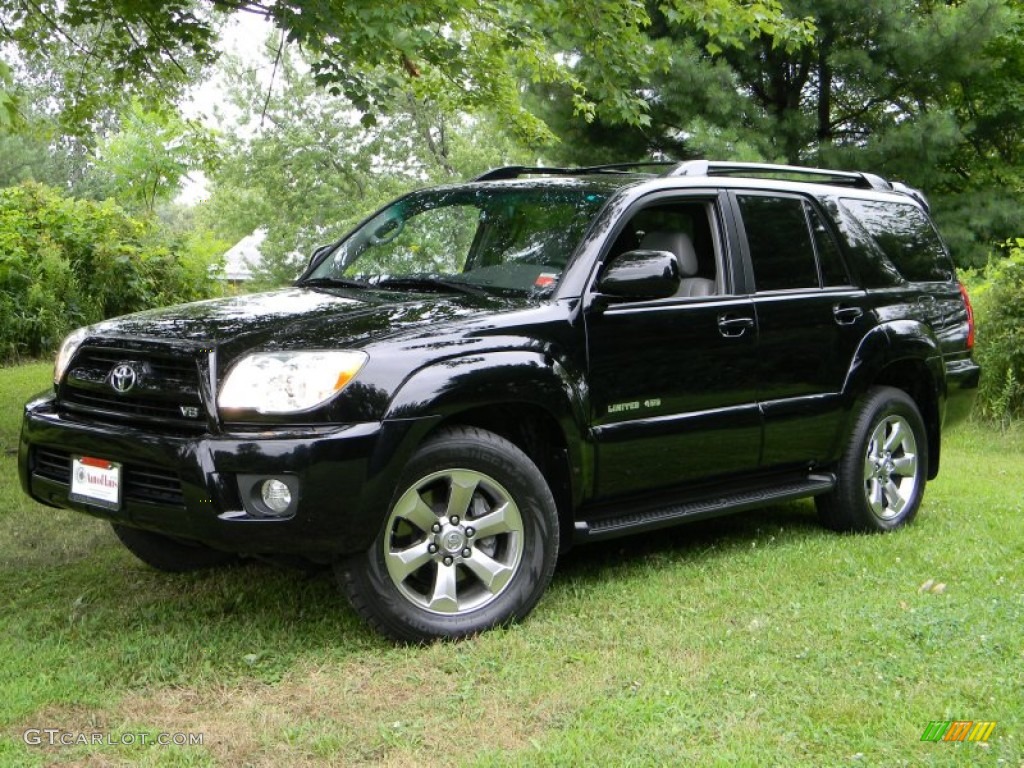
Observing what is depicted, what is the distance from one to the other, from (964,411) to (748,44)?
10.7 m

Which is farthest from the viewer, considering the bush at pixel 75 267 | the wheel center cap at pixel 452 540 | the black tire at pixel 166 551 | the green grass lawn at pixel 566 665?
the bush at pixel 75 267

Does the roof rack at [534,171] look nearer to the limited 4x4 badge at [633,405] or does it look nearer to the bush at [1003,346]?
the limited 4x4 badge at [633,405]

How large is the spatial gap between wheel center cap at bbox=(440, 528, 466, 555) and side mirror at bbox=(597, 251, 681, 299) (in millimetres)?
1171

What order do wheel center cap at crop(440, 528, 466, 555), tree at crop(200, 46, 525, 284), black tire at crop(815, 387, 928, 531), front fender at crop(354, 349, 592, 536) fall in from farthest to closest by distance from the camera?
tree at crop(200, 46, 525, 284)
black tire at crop(815, 387, 928, 531)
wheel center cap at crop(440, 528, 466, 555)
front fender at crop(354, 349, 592, 536)

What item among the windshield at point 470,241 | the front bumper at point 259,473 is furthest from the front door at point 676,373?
the front bumper at point 259,473

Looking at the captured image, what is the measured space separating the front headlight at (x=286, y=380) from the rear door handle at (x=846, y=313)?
2.71 metres

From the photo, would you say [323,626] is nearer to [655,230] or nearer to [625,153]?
[655,230]

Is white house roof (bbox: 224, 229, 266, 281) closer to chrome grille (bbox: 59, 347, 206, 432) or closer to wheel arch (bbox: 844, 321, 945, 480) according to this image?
wheel arch (bbox: 844, 321, 945, 480)

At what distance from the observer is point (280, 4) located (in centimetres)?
703

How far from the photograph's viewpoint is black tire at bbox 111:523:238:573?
497 cm

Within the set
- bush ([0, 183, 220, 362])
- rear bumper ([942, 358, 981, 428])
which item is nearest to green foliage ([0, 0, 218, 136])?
bush ([0, 183, 220, 362])

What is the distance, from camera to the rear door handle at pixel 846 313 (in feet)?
A: 18.4

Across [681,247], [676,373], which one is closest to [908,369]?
[681,247]

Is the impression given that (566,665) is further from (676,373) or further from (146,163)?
(146,163)
